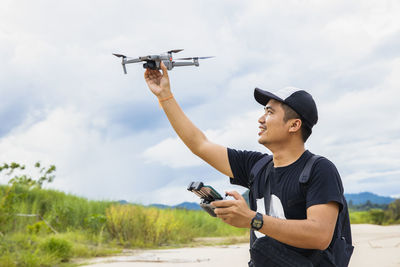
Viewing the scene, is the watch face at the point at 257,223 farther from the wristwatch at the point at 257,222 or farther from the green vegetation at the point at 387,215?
the green vegetation at the point at 387,215

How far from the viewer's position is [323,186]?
2221 mm

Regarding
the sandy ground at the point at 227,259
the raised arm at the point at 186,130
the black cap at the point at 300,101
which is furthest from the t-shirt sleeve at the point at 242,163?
the sandy ground at the point at 227,259

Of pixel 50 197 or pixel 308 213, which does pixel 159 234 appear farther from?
pixel 308 213

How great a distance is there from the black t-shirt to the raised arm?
35cm

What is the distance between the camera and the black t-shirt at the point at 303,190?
2217mm

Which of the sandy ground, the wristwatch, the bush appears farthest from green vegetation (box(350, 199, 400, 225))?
the wristwatch

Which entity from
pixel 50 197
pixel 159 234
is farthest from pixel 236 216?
pixel 50 197

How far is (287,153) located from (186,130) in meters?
0.69

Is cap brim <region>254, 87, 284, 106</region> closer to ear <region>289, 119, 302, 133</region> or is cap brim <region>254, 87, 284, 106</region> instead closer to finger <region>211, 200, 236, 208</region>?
ear <region>289, 119, 302, 133</region>

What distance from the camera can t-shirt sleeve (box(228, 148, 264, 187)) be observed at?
280cm

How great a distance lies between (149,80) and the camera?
2.96m

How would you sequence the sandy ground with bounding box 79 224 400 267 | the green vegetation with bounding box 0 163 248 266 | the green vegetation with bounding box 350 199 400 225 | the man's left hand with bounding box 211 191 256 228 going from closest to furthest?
1. the man's left hand with bounding box 211 191 256 228
2. the sandy ground with bounding box 79 224 400 267
3. the green vegetation with bounding box 0 163 248 266
4. the green vegetation with bounding box 350 199 400 225

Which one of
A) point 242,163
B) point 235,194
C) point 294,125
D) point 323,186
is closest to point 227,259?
point 242,163

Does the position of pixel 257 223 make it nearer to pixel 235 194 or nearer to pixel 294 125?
pixel 235 194
